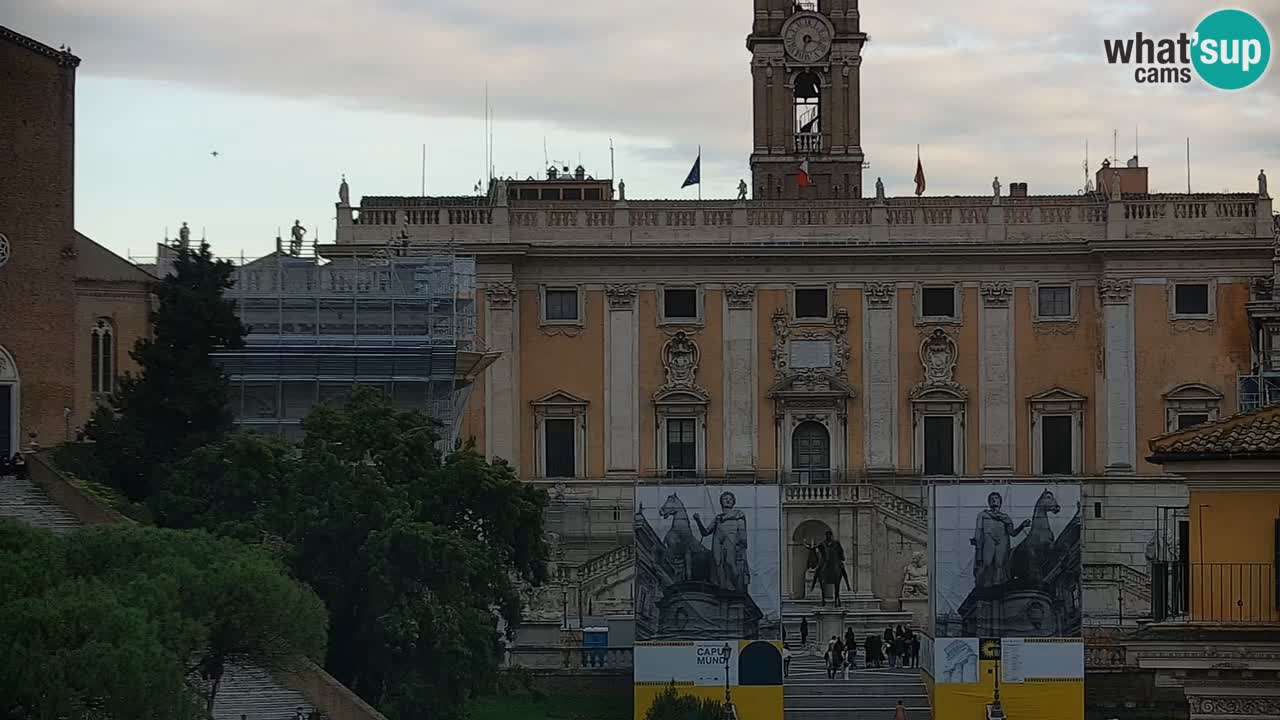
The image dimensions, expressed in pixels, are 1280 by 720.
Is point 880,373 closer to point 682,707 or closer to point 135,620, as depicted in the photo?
point 682,707

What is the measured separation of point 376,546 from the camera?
5097 centimetres

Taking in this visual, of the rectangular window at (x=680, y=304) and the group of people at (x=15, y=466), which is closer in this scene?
the group of people at (x=15, y=466)

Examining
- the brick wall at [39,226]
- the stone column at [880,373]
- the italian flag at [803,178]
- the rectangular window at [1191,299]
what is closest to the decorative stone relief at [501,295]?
the italian flag at [803,178]

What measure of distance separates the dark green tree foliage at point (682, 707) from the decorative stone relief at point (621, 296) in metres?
25.2

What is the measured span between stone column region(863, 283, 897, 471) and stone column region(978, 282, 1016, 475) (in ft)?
7.02

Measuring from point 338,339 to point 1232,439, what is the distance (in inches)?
1529

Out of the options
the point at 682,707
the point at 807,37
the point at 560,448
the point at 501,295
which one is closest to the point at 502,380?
the point at 501,295

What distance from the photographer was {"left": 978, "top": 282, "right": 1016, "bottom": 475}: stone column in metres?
77.2

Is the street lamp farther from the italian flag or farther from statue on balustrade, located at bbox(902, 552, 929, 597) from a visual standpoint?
the italian flag

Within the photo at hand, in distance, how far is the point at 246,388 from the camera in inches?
2594

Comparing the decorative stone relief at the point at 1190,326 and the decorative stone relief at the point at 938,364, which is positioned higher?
the decorative stone relief at the point at 1190,326

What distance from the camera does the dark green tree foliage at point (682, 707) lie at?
52281 mm

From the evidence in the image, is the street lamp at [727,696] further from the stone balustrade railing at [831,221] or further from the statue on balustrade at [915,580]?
the stone balustrade railing at [831,221]

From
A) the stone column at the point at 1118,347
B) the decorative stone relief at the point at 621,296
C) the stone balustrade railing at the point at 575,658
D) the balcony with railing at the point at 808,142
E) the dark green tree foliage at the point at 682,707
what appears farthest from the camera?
the balcony with railing at the point at 808,142
